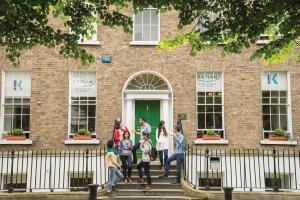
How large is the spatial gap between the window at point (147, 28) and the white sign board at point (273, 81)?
4.88m

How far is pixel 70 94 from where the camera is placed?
1659 centimetres

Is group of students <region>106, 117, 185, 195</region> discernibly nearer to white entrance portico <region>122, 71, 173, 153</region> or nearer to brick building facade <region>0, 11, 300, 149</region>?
white entrance portico <region>122, 71, 173, 153</region>

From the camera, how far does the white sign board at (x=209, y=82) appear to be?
662 inches

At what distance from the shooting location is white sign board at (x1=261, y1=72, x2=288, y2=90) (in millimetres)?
16812

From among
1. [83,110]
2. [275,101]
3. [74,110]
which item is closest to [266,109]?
[275,101]

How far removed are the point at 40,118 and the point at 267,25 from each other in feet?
35.0

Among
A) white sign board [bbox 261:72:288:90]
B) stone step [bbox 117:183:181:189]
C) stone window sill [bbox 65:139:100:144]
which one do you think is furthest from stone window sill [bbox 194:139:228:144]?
stone window sill [bbox 65:139:100:144]

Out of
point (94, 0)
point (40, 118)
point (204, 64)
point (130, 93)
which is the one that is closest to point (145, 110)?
point (130, 93)

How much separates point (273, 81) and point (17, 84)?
10.9m

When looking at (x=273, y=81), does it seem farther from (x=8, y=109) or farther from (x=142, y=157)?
(x=8, y=109)

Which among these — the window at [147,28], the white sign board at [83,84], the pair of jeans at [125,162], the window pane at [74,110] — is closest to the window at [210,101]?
the window at [147,28]

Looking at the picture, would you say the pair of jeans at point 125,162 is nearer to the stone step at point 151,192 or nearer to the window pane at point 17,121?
the stone step at point 151,192

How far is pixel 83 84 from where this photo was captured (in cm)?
1675

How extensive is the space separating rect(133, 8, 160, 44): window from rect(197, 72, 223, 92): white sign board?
2.54m
